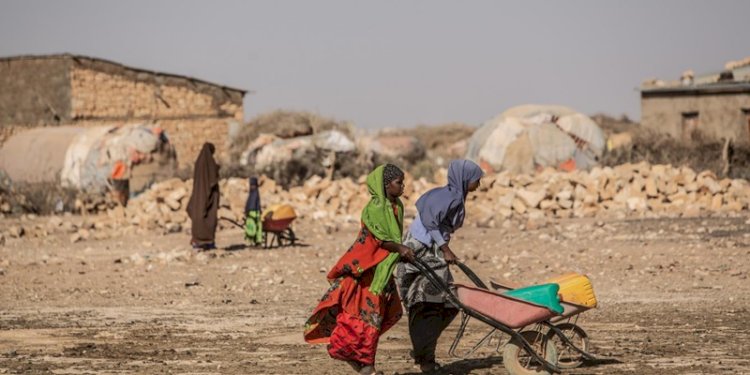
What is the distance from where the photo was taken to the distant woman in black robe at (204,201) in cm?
1678

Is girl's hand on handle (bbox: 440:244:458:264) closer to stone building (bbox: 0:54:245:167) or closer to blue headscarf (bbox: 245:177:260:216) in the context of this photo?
blue headscarf (bbox: 245:177:260:216)

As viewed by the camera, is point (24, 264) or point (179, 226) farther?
point (179, 226)

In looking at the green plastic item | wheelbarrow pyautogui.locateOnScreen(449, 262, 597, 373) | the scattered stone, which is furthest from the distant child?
the green plastic item

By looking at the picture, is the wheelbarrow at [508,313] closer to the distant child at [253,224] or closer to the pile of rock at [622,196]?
the distant child at [253,224]

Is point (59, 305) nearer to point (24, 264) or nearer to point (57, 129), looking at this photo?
point (24, 264)

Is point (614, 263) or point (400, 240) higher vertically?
point (400, 240)

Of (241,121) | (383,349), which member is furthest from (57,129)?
(383,349)

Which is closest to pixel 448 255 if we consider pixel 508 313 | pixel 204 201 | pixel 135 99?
pixel 508 313

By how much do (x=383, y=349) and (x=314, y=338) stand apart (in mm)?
1473

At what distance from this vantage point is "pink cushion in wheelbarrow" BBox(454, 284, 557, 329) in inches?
285

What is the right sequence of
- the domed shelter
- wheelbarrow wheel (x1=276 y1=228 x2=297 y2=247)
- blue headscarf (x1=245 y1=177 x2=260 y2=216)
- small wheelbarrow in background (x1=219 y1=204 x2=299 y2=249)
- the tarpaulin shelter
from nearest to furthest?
blue headscarf (x1=245 y1=177 x2=260 y2=216)
small wheelbarrow in background (x1=219 y1=204 x2=299 y2=249)
wheelbarrow wheel (x1=276 y1=228 x2=297 y2=247)
the tarpaulin shelter
the domed shelter

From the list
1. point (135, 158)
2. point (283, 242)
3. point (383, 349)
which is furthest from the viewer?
point (135, 158)

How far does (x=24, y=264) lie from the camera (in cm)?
1606

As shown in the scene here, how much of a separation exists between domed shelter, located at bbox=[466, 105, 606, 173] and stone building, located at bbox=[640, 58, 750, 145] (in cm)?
322
